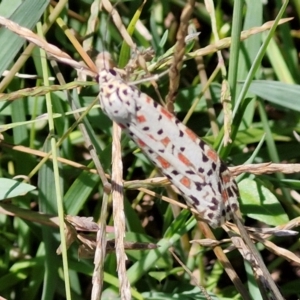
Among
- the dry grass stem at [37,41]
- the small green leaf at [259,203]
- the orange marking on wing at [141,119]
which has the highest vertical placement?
the dry grass stem at [37,41]

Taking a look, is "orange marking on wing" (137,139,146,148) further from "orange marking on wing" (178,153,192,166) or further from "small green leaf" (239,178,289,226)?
"small green leaf" (239,178,289,226)

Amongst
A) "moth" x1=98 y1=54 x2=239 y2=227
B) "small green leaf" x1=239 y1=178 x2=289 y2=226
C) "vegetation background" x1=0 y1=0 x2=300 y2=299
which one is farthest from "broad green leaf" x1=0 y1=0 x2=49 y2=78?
"small green leaf" x1=239 y1=178 x2=289 y2=226

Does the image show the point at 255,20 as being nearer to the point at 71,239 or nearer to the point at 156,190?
the point at 156,190

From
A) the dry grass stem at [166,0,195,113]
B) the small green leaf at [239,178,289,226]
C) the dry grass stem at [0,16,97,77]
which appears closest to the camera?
the dry grass stem at [166,0,195,113]

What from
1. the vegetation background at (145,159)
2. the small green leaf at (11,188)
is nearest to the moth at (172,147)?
the vegetation background at (145,159)

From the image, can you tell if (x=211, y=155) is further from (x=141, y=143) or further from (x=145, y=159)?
(x=145, y=159)

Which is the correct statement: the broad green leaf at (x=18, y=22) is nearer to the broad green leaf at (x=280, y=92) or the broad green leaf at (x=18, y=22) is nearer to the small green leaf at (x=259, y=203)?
the broad green leaf at (x=280, y=92)

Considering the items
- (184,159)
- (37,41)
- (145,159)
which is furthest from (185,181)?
(145,159)

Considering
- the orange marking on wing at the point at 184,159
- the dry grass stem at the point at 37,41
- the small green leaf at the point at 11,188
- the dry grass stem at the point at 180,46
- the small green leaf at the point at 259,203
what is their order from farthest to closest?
the small green leaf at the point at 259,203, the small green leaf at the point at 11,188, the dry grass stem at the point at 37,41, the orange marking on wing at the point at 184,159, the dry grass stem at the point at 180,46
